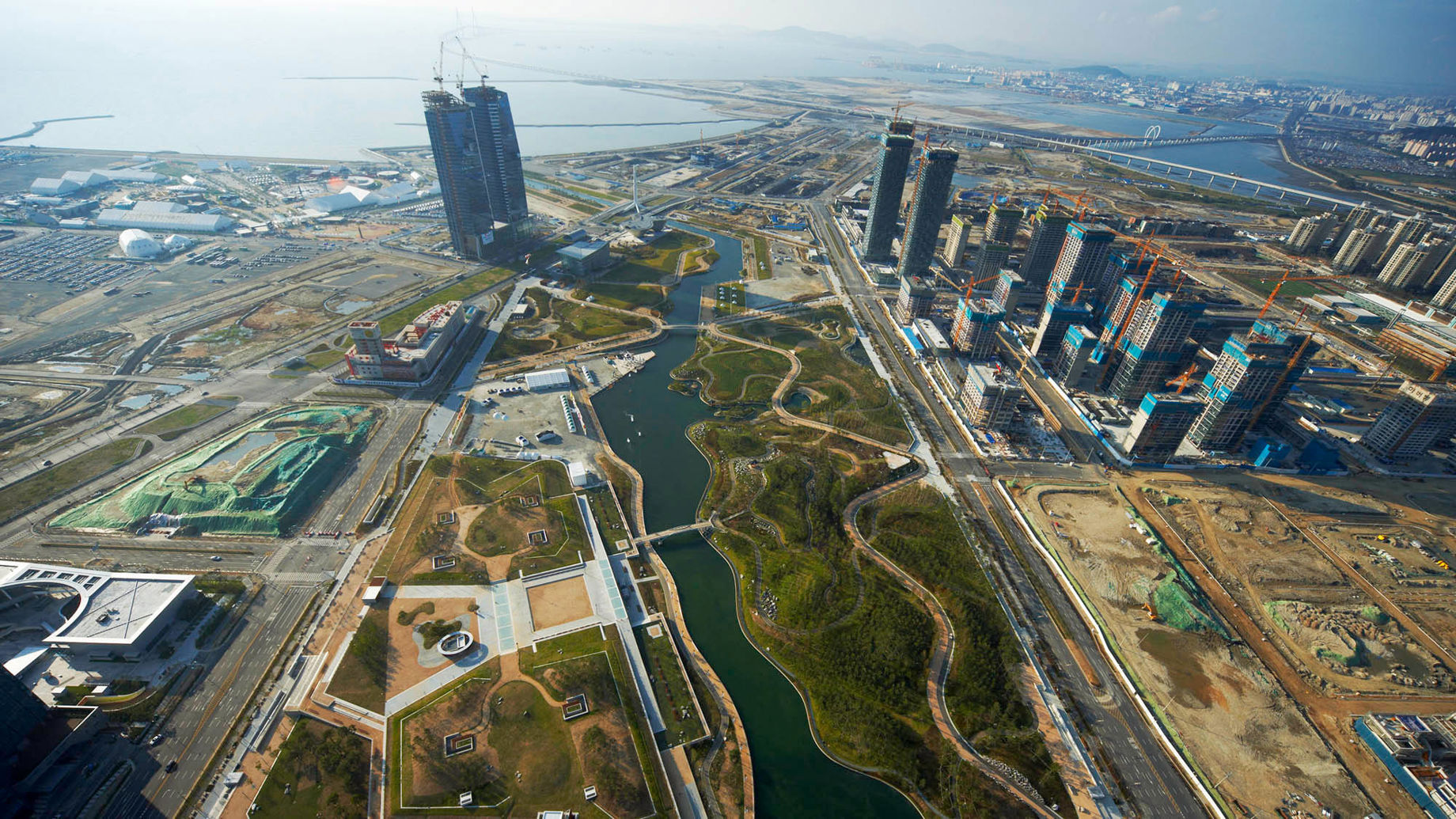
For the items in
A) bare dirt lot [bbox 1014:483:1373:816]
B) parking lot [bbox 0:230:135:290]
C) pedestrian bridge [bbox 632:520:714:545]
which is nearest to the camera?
bare dirt lot [bbox 1014:483:1373:816]

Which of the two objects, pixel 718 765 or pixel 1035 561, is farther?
pixel 1035 561

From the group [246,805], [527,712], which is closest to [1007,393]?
[527,712]

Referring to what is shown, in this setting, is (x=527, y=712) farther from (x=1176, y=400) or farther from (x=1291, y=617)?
(x=1176, y=400)

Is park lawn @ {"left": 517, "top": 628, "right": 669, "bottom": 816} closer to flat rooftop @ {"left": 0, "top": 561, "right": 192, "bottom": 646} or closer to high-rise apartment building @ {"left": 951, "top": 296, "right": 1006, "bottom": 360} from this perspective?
flat rooftop @ {"left": 0, "top": 561, "right": 192, "bottom": 646}

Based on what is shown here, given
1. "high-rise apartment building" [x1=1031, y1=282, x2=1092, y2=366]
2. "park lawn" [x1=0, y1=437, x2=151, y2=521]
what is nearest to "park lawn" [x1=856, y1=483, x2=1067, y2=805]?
"high-rise apartment building" [x1=1031, y1=282, x2=1092, y2=366]

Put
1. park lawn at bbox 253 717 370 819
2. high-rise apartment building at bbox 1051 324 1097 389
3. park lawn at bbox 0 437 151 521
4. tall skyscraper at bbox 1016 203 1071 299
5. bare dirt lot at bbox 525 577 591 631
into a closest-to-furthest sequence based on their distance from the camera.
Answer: park lawn at bbox 253 717 370 819 < bare dirt lot at bbox 525 577 591 631 < park lawn at bbox 0 437 151 521 < high-rise apartment building at bbox 1051 324 1097 389 < tall skyscraper at bbox 1016 203 1071 299

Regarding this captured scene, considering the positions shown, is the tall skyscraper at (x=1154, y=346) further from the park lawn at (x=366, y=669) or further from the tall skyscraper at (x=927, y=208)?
the park lawn at (x=366, y=669)
